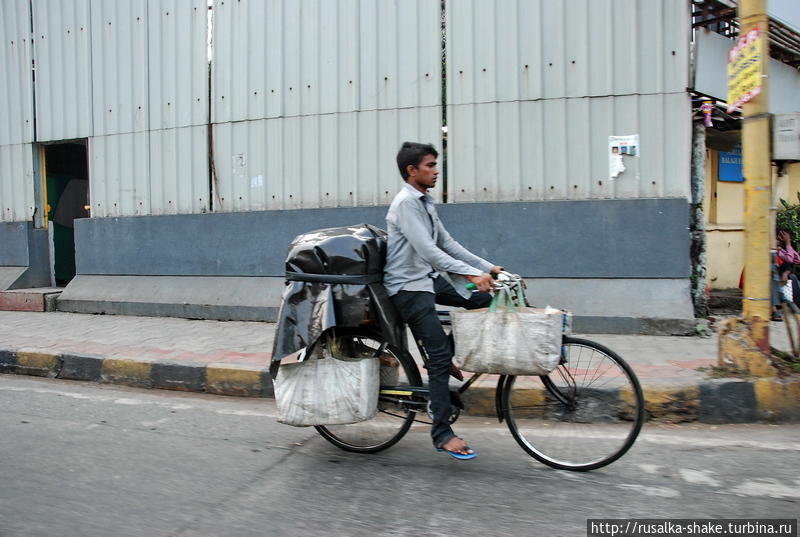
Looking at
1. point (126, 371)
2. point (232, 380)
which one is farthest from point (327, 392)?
point (126, 371)

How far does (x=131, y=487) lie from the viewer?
9.93ft

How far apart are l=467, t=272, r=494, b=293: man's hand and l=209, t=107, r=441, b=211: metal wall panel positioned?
14.0ft

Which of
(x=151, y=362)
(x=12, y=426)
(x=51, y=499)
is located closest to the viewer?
(x=51, y=499)

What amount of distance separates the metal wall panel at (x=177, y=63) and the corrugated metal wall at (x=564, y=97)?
3.53 meters

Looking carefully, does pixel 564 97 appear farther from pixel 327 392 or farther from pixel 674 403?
pixel 327 392

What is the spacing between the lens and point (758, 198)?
14.0 ft

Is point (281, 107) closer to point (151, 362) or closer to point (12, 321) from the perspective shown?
point (151, 362)

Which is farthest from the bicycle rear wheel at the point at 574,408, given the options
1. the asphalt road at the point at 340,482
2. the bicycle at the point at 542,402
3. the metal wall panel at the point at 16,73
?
the metal wall panel at the point at 16,73

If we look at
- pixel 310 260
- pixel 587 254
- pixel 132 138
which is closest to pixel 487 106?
pixel 587 254

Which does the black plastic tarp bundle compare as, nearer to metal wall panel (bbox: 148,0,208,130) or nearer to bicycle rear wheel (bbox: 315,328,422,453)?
bicycle rear wheel (bbox: 315,328,422,453)

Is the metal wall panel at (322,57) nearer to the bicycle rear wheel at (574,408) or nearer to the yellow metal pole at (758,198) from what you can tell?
the yellow metal pole at (758,198)

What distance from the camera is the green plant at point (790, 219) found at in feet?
26.2

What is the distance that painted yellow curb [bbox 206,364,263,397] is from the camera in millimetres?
4938

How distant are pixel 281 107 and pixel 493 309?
18.4ft
